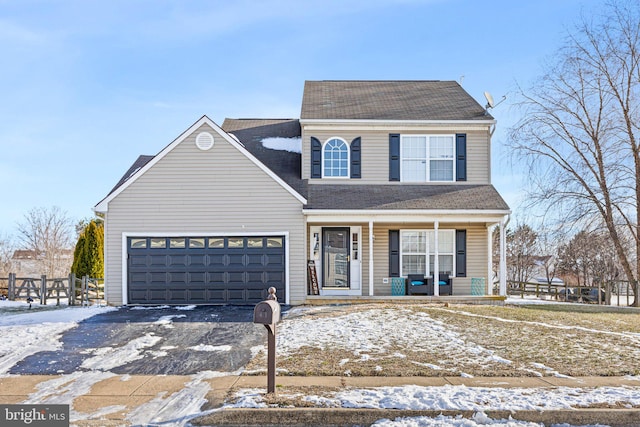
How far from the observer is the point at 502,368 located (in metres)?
Answer: 7.92

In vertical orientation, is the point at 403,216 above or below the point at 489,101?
below

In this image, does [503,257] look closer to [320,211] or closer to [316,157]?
[320,211]

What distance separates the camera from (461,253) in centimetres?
1686

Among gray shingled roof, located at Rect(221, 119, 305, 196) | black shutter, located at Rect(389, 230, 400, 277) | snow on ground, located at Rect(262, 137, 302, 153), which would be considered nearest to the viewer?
black shutter, located at Rect(389, 230, 400, 277)

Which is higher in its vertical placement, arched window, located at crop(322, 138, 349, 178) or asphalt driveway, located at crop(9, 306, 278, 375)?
arched window, located at crop(322, 138, 349, 178)

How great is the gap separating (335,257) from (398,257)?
197 centimetres

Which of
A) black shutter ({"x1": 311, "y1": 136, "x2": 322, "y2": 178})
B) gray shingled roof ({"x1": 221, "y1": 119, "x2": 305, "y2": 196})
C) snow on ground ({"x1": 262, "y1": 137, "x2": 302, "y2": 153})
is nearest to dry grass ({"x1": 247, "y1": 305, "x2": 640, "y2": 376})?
black shutter ({"x1": 311, "y1": 136, "x2": 322, "y2": 178})

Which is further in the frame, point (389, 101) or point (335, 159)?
point (389, 101)

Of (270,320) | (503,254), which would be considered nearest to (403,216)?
(503,254)

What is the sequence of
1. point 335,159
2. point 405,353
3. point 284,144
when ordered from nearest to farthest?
1. point 405,353
2. point 335,159
3. point 284,144

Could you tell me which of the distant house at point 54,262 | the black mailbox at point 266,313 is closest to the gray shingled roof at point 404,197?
the black mailbox at point 266,313

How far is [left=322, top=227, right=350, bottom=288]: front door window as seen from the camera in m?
16.9

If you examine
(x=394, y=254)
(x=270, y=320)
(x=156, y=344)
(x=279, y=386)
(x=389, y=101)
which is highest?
(x=389, y=101)

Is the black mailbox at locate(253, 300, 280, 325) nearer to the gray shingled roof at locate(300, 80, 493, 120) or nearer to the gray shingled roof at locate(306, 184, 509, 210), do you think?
the gray shingled roof at locate(306, 184, 509, 210)
